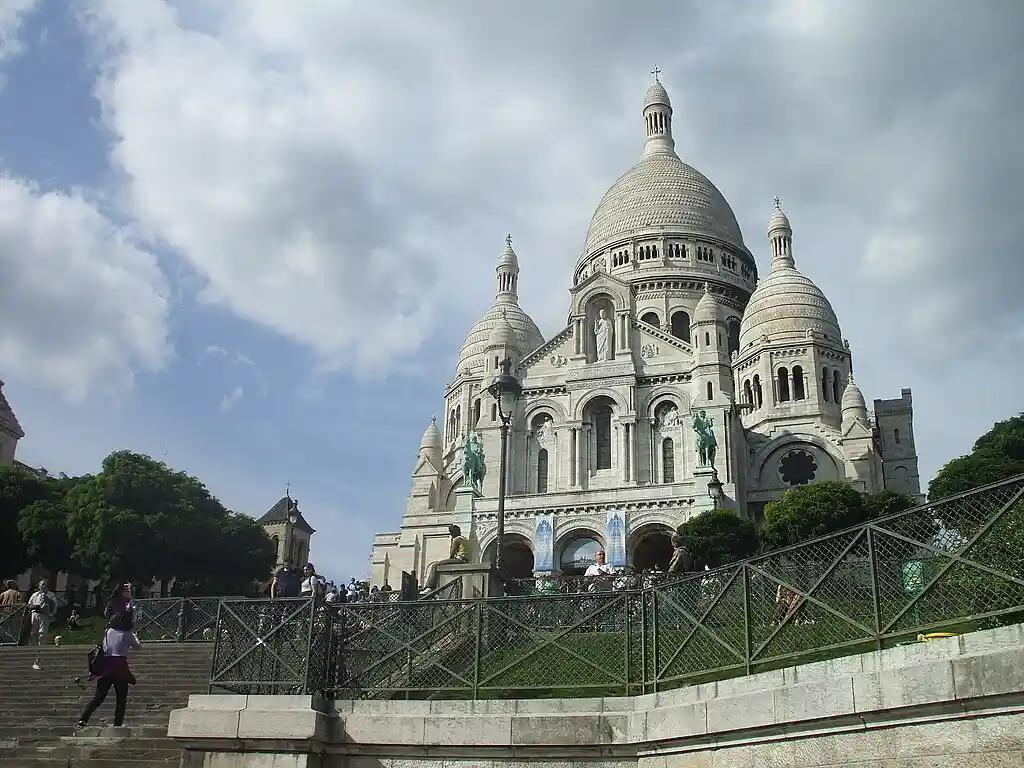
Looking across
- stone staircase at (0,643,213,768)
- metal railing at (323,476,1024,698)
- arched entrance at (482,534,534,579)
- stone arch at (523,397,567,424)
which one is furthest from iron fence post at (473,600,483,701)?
stone arch at (523,397,567,424)

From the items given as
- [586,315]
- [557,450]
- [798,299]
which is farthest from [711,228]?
[557,450]

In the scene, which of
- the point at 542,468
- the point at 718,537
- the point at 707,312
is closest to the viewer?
the point at 718,537

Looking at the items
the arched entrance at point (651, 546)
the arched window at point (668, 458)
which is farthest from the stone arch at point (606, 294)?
the arched entrance at point (651, 546)

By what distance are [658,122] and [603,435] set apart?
3851 centimetres

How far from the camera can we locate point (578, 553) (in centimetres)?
4975

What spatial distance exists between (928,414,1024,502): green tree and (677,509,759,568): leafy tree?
23.7 ft

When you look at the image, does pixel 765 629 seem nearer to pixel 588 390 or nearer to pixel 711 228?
pixel 588 390

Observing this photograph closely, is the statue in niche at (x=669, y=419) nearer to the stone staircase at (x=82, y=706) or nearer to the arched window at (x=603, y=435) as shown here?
the arched window at (x=603, y=435)

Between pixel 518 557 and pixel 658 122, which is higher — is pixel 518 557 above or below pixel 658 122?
below

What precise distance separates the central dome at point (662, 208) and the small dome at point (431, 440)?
17766mm

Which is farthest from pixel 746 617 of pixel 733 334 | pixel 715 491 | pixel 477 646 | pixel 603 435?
pixel 733 334

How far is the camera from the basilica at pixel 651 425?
49.7m

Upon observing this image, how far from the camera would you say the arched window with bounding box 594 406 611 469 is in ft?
179

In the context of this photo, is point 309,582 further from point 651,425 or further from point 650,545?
point 651,425
